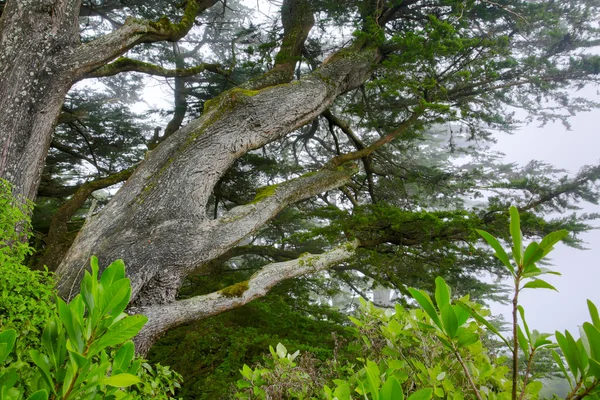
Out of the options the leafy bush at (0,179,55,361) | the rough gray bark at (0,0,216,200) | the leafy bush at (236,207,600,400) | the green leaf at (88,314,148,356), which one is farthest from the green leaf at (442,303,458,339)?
the rough gray bark at (0,0,216,200)

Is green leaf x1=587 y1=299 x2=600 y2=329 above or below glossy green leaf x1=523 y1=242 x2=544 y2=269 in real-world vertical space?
below

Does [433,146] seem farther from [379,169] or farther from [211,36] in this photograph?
[379,169]

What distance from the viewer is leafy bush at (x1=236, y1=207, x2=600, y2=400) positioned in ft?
2.29

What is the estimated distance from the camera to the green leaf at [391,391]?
600mm

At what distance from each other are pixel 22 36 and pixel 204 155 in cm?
188

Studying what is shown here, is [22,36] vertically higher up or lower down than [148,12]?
lower down

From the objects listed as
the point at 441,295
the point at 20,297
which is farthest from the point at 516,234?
the point at 20,297

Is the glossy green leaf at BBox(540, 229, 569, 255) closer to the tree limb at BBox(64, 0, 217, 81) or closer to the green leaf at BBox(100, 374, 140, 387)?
the green leaf at BBox(100, 374, 140, 387)

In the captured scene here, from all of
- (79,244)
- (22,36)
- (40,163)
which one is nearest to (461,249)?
(79,244)

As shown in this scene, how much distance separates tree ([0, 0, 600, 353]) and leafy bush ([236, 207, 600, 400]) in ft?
4.73

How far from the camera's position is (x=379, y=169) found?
6.91 meters

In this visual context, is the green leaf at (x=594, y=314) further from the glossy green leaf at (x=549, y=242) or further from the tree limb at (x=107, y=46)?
the tree limb at (x=107, y=46)

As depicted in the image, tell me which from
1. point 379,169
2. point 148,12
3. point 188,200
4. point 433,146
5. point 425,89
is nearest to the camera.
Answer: point 188,200

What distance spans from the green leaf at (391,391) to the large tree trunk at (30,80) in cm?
342
